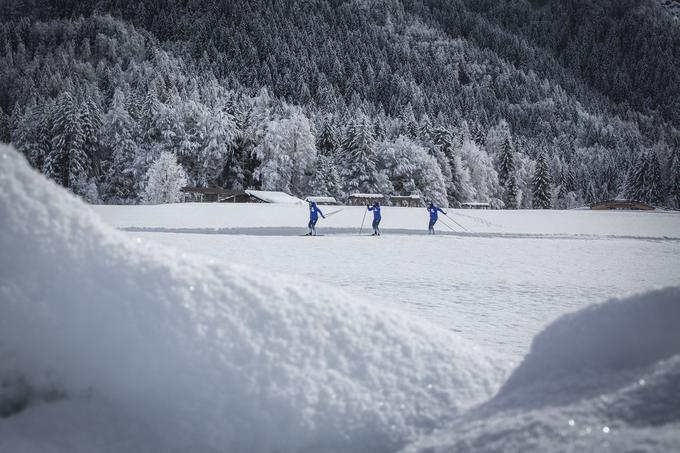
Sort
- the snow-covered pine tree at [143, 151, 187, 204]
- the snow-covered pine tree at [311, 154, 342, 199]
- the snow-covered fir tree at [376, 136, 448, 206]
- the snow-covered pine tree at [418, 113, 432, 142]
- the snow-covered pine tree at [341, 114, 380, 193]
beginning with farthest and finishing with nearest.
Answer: the snow-covered pine tree at [418, 113, 432, 142] → the snow-covered fir tree at [376, 136, 448, 206] → the snow-covered pine tree at [341, 114, 380, 193] → the snow-covered pine tree at [311, 154, 342, 199] → the snow-covered pine tree at [143, 151, 187, 204]

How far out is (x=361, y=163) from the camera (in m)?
66.6

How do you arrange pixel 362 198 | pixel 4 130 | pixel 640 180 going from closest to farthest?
pixel 362 198 → pixel 4 130 → pixel 640 180

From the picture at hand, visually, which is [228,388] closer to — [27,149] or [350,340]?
[350,340]

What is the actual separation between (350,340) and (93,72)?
133034 mm

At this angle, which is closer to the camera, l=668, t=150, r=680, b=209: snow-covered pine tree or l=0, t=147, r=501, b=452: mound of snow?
l=0, t=147, r=501, b=452: mound of snow

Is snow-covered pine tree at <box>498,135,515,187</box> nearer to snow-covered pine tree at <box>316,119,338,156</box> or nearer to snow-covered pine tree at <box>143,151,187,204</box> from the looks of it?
snow-covered pine tree at <box>316,119,338,156</box>

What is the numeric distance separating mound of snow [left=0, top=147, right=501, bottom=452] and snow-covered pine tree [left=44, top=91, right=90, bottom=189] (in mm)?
68734

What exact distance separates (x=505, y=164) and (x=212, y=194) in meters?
54.7

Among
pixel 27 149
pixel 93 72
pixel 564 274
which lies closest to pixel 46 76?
pixel 93 72

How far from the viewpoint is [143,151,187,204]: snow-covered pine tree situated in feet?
187

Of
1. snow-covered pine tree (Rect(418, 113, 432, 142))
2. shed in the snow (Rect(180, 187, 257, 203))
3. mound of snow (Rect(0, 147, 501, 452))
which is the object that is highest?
snow-covered pine tree (Rect(418, 113, 432, 142))

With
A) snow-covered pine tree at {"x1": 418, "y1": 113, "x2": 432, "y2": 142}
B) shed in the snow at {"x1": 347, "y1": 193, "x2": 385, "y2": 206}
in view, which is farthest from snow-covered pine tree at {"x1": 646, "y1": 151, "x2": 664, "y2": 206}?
shed in the snow at {"x1": 347, "y1": 193, "x2": 385, "y2": 206}

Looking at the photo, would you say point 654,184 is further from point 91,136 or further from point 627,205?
point 91,136

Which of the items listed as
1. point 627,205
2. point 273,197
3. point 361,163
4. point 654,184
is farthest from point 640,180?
point 273,197
